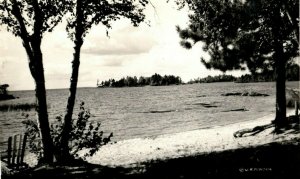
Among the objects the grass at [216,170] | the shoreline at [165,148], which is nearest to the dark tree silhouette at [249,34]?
the shoreline at [165,148]

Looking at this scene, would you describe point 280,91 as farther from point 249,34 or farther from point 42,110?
point 42,110

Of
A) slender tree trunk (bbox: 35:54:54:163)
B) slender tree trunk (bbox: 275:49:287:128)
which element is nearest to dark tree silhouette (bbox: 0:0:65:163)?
slender tree trunk (bbox: 35:54:54:163)

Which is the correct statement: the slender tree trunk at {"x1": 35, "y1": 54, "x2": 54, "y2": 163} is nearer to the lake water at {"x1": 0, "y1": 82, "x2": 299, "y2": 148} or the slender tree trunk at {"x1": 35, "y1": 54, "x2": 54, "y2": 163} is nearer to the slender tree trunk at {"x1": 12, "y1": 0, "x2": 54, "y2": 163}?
the slender tree trunk at {"x1": 12, "y1": 0, "x2": 54, "y2": 163}

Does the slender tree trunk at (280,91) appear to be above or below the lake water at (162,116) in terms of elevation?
above

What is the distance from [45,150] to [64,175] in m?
3.08

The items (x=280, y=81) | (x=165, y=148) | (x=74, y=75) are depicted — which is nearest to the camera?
(x=74, y=75)

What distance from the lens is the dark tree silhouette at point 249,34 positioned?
44.0ft

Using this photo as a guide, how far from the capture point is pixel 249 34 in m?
16.2

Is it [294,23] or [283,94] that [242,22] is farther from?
[283,94]

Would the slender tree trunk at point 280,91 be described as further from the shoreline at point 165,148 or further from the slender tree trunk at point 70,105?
the slender tree trunk at point 70,105

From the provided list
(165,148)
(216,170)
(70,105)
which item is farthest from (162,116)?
(216,170)

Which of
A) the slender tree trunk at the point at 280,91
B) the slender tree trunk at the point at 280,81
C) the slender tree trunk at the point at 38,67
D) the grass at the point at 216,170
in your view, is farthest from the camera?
the slender tree trunk at the point at 280,91

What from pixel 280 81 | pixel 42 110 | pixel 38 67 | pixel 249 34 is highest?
pixel 249 34

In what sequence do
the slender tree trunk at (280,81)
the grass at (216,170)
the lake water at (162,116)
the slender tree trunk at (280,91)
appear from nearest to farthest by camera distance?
the grass at (216,170)
the slender tree trunk at (280,81)
the slender tree trunk at (280,91)
the lake water at (162,116)
